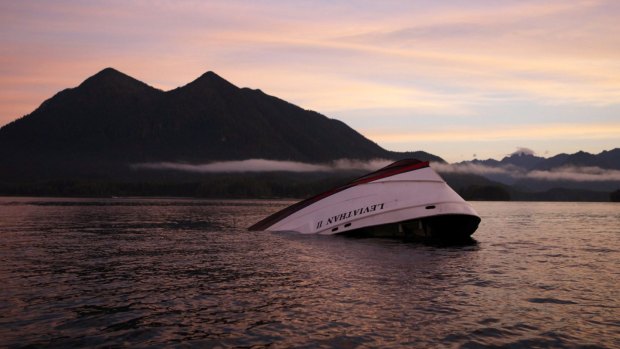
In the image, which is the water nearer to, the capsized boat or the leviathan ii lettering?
the capsized boat

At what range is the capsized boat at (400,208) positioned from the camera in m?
41.3

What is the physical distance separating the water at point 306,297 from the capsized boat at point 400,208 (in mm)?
6731

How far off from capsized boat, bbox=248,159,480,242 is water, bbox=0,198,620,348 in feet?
22.1

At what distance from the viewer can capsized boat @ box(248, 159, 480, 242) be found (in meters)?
41.3

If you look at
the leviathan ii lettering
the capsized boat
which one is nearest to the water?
the capsized boat

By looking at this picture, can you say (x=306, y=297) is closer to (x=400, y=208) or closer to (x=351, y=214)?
(x=400, y=208)

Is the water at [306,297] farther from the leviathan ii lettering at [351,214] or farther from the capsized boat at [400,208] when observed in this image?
the leviathan ii lettering at [351,214]

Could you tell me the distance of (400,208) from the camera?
4172 cm

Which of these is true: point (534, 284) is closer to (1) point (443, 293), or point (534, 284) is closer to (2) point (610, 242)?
(1) point (443, 293)

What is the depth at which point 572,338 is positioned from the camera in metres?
14.3

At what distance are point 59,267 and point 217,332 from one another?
15717mm

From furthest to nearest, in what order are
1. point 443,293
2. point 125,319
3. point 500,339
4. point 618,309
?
1. point 443,293
2. point 618,309
3. point 125,319
4. point 500,339

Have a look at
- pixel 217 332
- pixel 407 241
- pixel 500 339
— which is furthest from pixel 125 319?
pixel 407 241

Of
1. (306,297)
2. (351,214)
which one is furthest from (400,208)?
(306,297)
